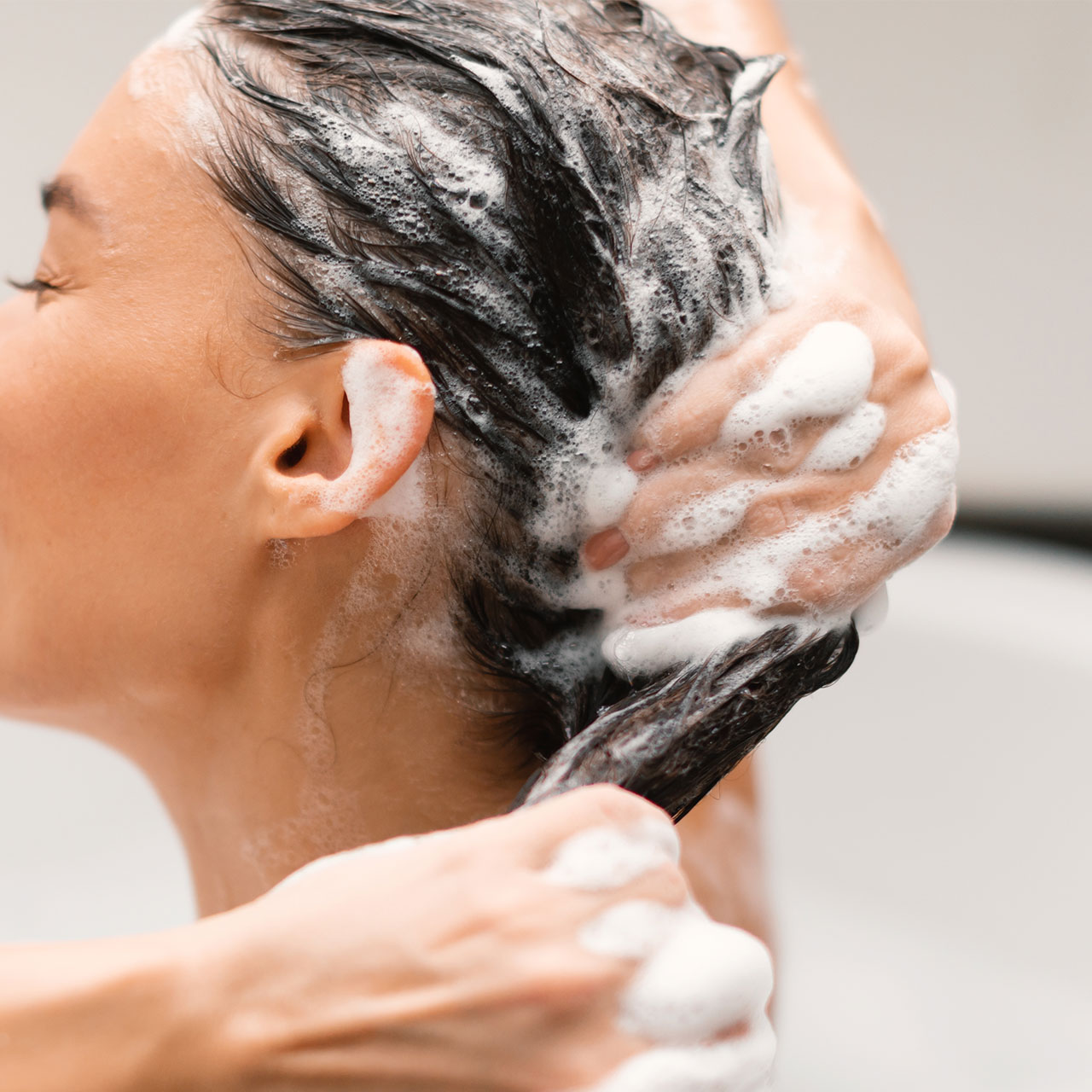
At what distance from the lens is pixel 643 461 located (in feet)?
2.58

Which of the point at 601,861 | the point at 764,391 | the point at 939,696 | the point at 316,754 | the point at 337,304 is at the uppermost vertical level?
the point at 337,304

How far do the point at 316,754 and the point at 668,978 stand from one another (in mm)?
375

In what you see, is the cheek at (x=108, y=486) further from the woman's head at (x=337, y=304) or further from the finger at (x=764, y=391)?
the finger at (x=764, y=391)

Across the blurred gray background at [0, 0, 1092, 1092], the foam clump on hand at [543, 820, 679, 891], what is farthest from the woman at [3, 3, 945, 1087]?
the blurred gray background at [0, 0, 1092, 1092]

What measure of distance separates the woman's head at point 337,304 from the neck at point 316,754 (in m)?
0.03

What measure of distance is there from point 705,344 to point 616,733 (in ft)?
0.84

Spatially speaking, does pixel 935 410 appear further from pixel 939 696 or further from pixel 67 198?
pixel 939 696

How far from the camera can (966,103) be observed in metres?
1.69

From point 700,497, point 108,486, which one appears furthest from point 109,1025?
point 700,497

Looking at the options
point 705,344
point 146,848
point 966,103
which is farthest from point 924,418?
point 146,848

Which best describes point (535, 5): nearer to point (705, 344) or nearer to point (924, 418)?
point (705, 344)

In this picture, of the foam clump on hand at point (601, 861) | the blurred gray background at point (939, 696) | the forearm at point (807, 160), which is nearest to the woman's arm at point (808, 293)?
the forearm at point (807, 160)

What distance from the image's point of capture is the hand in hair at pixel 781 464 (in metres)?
0.77

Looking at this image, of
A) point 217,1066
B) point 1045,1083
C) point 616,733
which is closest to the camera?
point 217,1066
